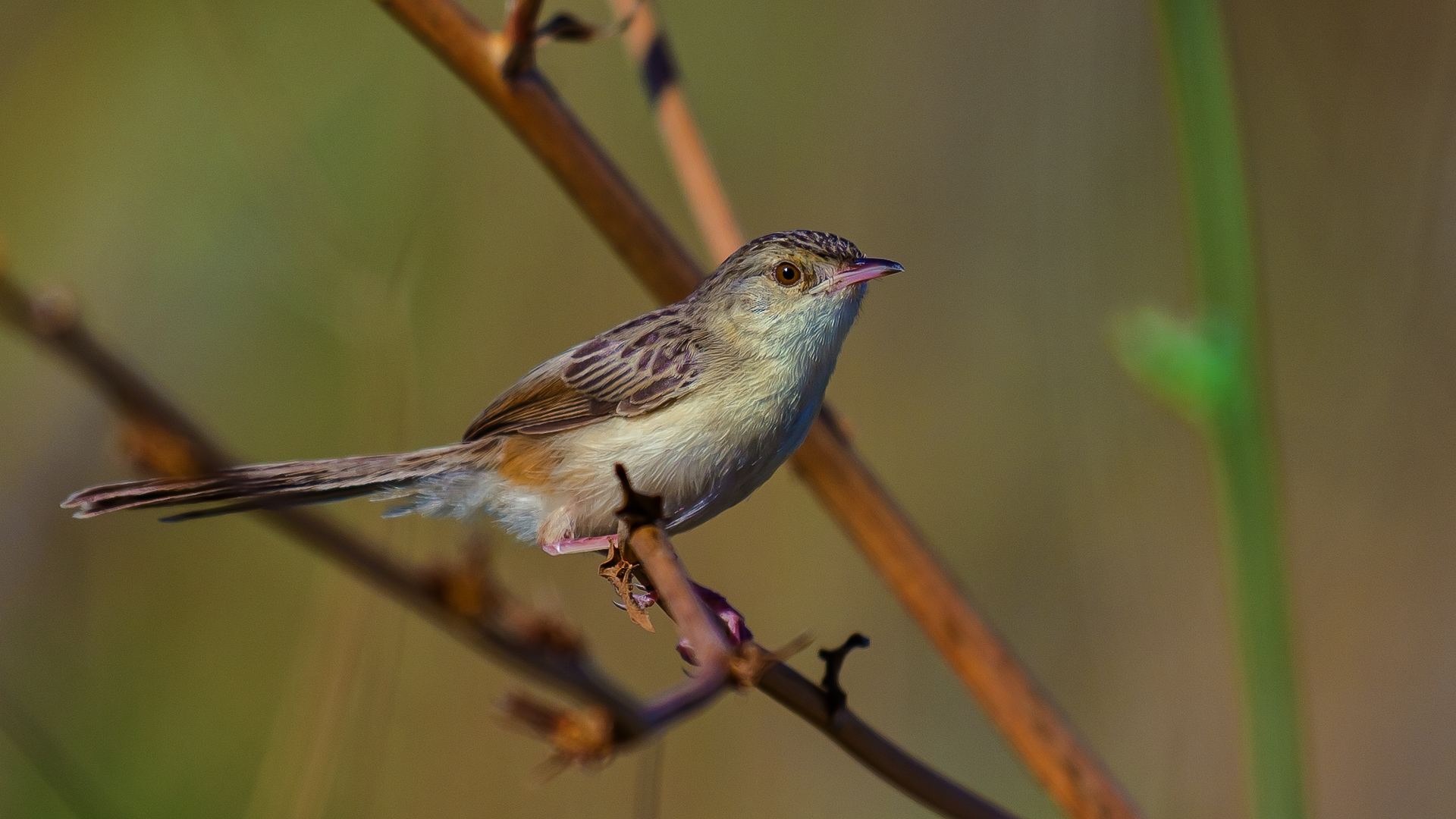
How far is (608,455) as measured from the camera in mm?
2787

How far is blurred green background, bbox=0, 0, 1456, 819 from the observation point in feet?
13.6

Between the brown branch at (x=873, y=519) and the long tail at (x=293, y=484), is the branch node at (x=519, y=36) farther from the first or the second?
the long tail at (x=293, y=484)

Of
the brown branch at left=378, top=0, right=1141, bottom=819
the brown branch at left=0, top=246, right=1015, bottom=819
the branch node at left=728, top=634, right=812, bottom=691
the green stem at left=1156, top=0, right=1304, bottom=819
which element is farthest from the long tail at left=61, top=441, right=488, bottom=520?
the green stem at left=1156, top=0, right=1304, bottom=819

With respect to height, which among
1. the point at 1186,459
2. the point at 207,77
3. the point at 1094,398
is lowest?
the point at 1186,459

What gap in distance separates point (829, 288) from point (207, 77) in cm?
328

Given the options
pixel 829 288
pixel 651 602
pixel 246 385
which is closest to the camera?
pixel 651 602

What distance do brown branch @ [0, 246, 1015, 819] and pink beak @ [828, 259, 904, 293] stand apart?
2034 millimetres

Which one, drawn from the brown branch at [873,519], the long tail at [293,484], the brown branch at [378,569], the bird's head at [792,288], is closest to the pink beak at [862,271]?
the bird's head at [792,288]

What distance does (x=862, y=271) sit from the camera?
2951 mm

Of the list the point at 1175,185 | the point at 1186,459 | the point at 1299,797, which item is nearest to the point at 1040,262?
the point at 1175,185

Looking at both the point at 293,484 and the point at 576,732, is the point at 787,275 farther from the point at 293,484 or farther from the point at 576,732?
the point at 576,732

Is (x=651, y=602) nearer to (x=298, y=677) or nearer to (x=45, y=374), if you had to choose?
(x=298, y=677)

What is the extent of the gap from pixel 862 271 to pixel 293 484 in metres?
1.59

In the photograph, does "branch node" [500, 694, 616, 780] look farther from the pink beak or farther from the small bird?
the pink beak
